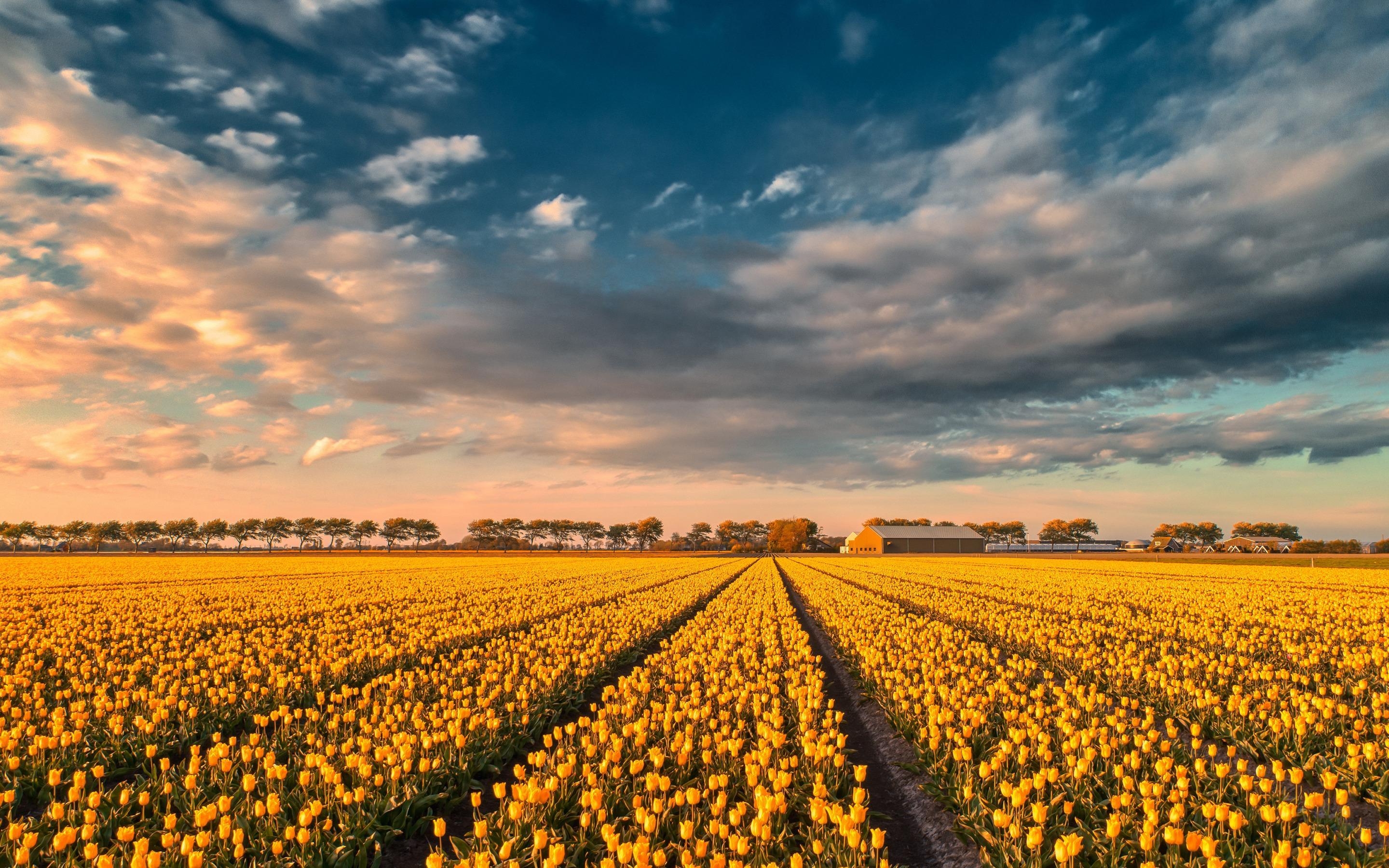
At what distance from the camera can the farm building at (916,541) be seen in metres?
145

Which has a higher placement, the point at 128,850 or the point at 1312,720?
the point at 1312,720

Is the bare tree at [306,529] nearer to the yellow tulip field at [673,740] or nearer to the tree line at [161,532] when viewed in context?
the tree line at [161,532]

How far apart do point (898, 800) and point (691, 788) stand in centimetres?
400

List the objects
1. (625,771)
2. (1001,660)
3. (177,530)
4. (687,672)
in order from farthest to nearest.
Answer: (177,530) → (1001,660) → (687,672) → (625,771)

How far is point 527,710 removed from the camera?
1069 cm

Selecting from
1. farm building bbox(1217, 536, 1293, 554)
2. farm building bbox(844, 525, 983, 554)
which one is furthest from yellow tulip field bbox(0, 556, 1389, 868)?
farm building bbox(1217, 536, 1293, 554)

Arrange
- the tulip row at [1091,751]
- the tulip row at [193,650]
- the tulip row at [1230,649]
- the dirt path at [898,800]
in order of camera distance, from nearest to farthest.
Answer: the tulip row at [1091,751]
the dirt path at [898,800]
the tulip row at [1230,649]
the tulip row at [193,650]

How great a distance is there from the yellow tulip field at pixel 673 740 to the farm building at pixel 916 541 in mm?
126155

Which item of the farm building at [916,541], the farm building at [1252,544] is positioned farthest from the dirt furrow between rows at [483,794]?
the farm building at [1252,544]

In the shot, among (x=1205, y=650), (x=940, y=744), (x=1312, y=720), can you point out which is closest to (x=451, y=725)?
(x=940, y=744)

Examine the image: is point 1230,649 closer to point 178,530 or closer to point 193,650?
point 193,650

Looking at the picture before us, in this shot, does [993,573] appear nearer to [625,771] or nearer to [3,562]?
[625,771]

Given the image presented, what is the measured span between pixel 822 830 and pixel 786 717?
4200mm

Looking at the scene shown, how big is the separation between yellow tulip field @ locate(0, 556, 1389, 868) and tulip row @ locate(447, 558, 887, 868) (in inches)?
1.9
